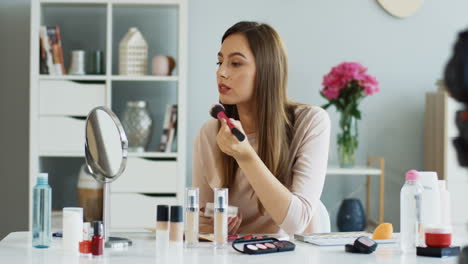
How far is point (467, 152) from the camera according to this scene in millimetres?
656

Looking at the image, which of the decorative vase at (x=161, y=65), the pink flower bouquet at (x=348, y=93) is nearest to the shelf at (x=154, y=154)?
the decorative vase at (x=161, y=65)

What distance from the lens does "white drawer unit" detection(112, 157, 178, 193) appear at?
321 cm

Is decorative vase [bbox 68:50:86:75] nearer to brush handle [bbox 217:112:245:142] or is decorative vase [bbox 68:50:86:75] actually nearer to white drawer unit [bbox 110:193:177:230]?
white drawer unit [bbox 110:193:177:230]

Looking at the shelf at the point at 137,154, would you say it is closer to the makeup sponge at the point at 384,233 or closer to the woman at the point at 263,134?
the woman at the point at 263,134

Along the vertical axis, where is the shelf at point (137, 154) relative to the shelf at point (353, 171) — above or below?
above

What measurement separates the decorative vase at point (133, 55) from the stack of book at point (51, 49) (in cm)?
30

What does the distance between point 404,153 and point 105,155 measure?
250cm

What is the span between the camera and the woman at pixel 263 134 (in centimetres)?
183

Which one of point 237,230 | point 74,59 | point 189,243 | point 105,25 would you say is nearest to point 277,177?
point 237,230

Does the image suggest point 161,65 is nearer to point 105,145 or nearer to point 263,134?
point 263,134

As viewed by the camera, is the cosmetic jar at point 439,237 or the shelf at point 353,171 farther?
the shelf at point 353,171

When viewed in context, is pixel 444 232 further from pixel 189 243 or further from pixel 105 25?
pixel 105 25

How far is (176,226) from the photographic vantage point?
1.44 metres

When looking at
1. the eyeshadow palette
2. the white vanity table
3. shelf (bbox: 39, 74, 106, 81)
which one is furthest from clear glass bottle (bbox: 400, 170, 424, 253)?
shelf (bbox: 39, 74, 106, 81)
